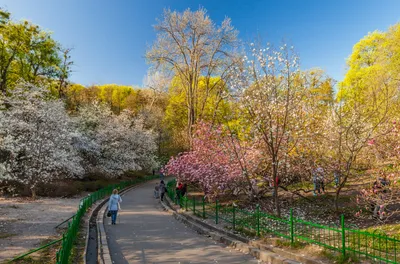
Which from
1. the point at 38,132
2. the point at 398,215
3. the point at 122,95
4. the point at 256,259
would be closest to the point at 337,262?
Answer: the point at 256,259

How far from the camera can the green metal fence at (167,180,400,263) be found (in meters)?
6.97

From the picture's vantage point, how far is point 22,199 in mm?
23141

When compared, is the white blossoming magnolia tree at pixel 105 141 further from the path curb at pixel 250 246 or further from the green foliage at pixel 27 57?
the path curb at pixel 250 246

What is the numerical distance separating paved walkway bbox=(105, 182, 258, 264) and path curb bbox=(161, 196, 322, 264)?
23 cm

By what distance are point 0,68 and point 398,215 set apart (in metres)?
35.0

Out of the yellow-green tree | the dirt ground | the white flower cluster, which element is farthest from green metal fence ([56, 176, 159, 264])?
the yellow-green tree

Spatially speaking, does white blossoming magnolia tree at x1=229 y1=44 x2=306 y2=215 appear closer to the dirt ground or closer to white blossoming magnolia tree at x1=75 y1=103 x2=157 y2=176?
the dirt ground

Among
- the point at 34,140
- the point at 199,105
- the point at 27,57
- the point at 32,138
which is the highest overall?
the point at 27,57

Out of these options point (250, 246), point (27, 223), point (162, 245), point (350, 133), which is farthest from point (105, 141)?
point (250, 246)

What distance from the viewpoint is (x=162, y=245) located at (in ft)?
35.1

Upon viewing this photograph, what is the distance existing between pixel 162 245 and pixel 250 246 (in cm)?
295

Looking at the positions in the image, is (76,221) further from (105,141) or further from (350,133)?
(105,141)

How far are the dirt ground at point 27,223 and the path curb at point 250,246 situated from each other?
5.72m

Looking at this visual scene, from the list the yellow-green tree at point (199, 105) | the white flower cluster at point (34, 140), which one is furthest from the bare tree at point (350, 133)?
the white flower cluster at point (34, 140)
